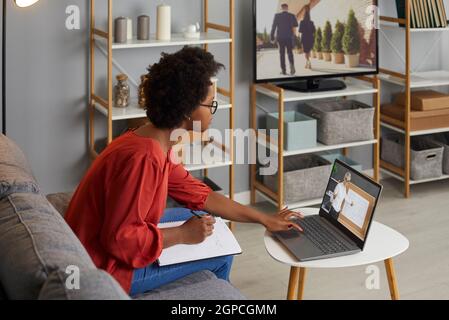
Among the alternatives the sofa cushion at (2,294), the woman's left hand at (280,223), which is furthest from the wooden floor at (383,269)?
the sofa cushion at (2,294)

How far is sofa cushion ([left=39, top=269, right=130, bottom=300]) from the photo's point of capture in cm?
153

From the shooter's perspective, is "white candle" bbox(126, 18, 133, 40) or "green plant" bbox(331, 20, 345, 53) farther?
"green plant" bbox(331, 20, 345, 53)

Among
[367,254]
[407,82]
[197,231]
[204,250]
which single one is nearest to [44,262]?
[197,231]

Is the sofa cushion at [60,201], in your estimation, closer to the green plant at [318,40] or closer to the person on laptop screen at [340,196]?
the person on laptop screen at [340,196]

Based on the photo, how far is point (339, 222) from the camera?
258cm

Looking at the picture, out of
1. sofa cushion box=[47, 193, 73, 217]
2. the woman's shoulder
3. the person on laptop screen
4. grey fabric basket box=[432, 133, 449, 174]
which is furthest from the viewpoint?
grey fabric basket box=[432, 133, 449, 174]

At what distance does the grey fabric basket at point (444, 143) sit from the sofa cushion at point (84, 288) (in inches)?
133

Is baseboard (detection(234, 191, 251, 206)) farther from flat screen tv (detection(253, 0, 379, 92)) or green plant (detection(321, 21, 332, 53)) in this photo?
green plant (detection(321, 21, 332, 53))

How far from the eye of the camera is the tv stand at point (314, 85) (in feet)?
13.7

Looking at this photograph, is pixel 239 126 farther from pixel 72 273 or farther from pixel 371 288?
pixel 72 273

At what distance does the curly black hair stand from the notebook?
15.9 inches

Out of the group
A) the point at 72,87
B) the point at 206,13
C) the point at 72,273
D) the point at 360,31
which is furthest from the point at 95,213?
the point at 360,31

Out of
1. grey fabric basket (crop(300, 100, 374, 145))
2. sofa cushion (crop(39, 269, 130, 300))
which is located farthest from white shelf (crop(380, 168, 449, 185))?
sofa cushion (crop(39, 269, 130, 300))

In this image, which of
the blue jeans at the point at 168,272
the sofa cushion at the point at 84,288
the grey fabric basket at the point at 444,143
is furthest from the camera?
the grey fabric basket at the point at 444,143
